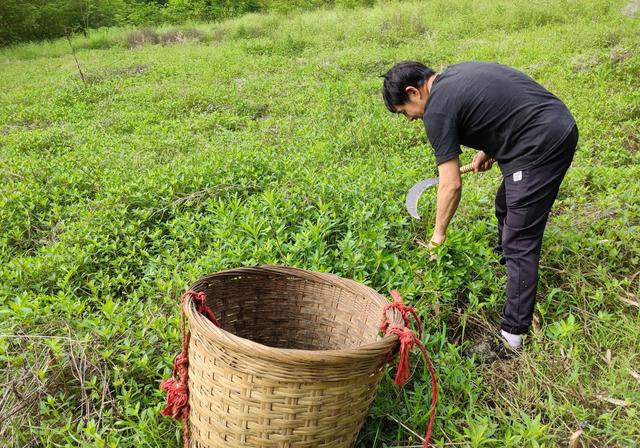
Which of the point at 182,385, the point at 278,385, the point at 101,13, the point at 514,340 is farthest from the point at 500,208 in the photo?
the point at 101,13

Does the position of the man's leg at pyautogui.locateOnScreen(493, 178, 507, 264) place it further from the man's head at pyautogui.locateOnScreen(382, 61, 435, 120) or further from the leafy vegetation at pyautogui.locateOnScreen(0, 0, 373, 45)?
the leafy vegetation at pyautogui.locateOnScreen(0, 0, 373, 45)

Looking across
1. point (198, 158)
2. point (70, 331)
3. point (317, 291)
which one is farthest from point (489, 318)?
point (198, 158)

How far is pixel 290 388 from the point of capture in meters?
1.66

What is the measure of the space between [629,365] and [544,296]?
631 mm

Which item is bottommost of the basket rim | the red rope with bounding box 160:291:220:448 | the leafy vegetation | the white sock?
the leafy vegetation

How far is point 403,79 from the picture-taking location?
105 inches

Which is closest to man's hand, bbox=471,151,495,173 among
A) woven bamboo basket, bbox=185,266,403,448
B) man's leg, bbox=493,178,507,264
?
man's leg, bbox=493,178,507,264

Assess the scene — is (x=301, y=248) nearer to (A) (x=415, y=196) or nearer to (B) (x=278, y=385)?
(A) (x=415, y=196)

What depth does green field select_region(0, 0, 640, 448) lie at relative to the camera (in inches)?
90.2

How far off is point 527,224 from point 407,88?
999mm

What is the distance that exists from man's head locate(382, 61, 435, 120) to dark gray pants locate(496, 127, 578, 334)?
A: 26.3 inches

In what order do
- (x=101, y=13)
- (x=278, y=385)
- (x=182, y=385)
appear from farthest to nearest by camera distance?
(x=101, y=13), (x=182, y=385), (x=278, y=385)

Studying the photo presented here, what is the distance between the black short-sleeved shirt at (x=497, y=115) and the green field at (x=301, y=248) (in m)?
0.65

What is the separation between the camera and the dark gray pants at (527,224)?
2625 mm
